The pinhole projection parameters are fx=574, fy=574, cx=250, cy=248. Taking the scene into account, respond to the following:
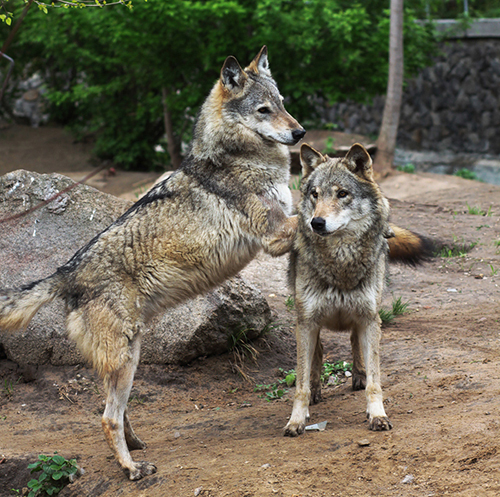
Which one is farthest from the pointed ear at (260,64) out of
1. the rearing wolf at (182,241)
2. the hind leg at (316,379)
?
the hind leg at (316,379)

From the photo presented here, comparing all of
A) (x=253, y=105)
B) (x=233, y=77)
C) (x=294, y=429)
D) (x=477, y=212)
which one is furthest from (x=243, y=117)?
(x=477, y=212)

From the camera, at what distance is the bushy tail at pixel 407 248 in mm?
5414

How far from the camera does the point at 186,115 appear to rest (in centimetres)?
1578

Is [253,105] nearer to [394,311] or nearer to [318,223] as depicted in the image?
[318,223]

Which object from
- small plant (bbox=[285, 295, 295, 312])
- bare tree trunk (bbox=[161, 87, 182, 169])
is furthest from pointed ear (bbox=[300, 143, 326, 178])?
bare tree trunk (bbox=[161, 87, 182, 169])

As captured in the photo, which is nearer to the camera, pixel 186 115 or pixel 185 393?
pixel 185 393

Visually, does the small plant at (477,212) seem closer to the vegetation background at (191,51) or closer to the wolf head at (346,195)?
the vegetation background at (191,51)

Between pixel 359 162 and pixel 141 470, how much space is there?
2.63m

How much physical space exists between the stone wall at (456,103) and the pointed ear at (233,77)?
40.4ft

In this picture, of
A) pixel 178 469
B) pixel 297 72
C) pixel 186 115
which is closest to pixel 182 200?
pixel 178 469

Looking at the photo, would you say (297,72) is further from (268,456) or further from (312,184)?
(268,456)

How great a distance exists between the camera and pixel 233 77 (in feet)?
15.1

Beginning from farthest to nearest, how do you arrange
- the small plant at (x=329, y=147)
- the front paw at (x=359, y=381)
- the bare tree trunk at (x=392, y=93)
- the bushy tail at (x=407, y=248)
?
the small plant at (x=329, y=147) < the bare tree trunk at (x=392, y=93) < the bushy tail at (x=407, y=248) < the front paw at (x=359, y=381)

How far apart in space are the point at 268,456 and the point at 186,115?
43.2ft
